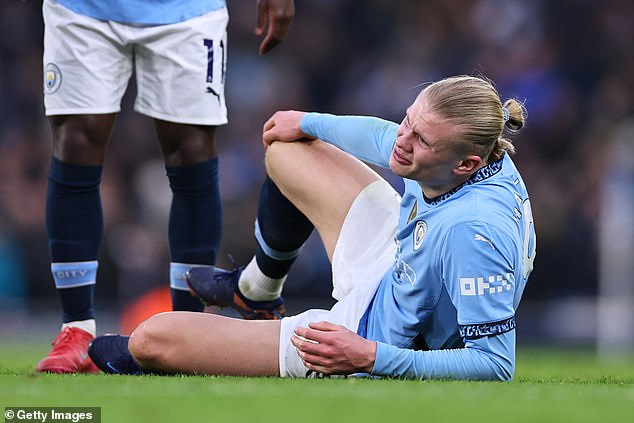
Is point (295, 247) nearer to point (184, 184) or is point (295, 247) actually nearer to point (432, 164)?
point (184, 184)

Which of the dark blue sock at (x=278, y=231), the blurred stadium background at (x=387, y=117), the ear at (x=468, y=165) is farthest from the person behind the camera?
the blurred stadium background at (x=387, y=117)

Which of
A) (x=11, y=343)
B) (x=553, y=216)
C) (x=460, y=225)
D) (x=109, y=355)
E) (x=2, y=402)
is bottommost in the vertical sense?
(x=11, y=343)

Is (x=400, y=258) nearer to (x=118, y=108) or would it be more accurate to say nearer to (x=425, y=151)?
(x=425, y=151)

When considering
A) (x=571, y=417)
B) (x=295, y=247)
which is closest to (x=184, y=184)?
(x=295, y=247)

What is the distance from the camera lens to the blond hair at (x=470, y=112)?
12.1 feet

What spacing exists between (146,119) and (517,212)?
839cm

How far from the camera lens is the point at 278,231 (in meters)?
4.64

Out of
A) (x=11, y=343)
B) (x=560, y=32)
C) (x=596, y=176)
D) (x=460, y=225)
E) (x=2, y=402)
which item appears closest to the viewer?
(x=2, y=402)

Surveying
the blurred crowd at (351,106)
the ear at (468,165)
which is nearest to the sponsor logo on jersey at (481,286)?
the ear at (468,165)

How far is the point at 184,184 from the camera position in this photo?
4.76 m

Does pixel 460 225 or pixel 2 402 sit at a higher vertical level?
pixel 460 225

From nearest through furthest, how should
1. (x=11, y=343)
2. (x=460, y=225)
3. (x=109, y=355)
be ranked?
(x=460, y=225) → (x=109, y=355) → (x=11, y=343)

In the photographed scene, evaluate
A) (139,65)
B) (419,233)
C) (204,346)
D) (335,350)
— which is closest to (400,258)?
(419,233)

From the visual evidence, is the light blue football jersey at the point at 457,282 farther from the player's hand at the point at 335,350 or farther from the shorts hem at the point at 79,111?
the shorts hem at the point at 79,111
